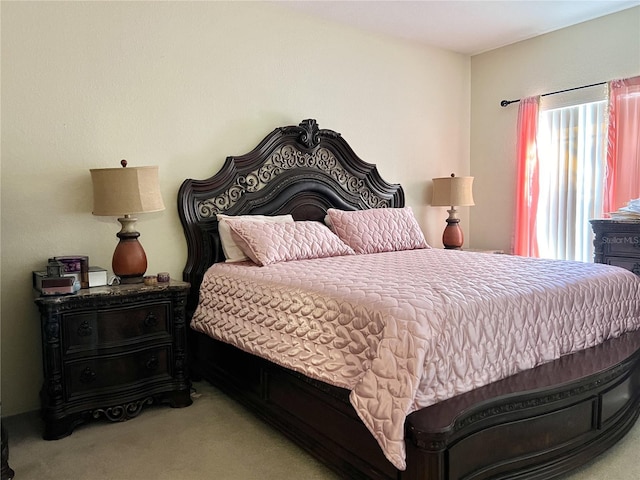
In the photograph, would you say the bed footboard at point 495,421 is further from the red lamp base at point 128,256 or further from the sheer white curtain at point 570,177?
the sheer white curtain at point 570,177

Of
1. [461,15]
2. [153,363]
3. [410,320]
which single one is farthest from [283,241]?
[461,15]

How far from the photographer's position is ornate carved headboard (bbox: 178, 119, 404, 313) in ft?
10.6

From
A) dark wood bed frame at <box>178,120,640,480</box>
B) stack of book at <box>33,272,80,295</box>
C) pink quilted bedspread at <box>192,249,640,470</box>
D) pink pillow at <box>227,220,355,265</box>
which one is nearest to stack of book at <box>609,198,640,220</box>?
pink quilted bedspread at <box>192,249,640,470</box>

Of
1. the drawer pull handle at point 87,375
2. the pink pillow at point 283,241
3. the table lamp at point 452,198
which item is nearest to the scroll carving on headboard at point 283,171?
the pink pillow at point 283,241

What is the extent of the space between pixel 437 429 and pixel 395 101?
3.49 m

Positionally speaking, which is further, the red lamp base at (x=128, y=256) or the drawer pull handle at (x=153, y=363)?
the red lamp base at (x=128, y=256)

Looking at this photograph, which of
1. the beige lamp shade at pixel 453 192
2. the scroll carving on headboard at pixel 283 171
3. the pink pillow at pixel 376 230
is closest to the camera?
the scroll carving on headboard at pixel 283 171

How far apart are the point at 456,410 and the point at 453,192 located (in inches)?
121

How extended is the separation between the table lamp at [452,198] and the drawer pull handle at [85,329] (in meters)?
3.16

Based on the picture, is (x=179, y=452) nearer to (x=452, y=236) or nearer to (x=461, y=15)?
(x=452, y=236)

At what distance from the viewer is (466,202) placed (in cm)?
443

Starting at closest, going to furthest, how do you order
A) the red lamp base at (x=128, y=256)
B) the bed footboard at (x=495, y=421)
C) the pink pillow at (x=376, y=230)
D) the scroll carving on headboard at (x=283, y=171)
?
the bed footboard at (x=495, y=421)
the red lamp base at (x=128, y=256)
the scroll carving on headboard at (x=283, y=171)
the pink pillow at (x=376, y=230)

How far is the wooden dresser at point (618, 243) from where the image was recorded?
3.39m

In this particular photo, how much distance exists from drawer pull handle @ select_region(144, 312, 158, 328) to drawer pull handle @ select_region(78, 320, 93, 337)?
28cm
